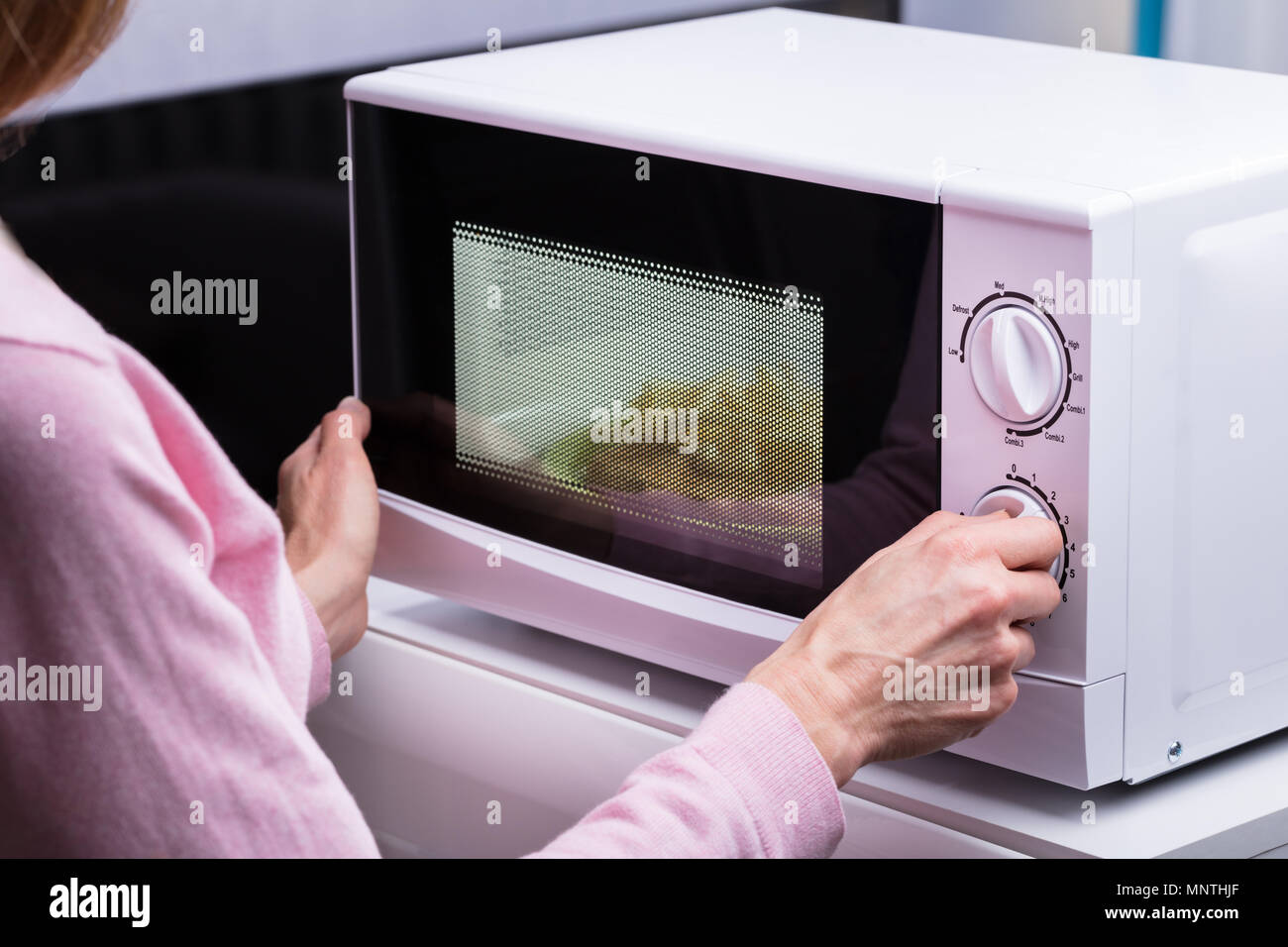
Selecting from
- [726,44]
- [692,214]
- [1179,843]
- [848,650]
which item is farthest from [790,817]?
[726,44]

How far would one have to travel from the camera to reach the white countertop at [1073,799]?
26.5 inches

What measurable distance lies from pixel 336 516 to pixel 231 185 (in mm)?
353

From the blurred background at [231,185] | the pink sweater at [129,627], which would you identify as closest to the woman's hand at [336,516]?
the blurred background at [231,185]

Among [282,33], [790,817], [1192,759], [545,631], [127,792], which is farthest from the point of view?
[282,33]

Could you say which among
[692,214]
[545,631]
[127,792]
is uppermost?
[692,214]

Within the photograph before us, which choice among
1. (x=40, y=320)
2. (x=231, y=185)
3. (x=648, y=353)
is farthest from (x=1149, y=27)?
(x=40, y=320)

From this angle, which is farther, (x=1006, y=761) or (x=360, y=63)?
(x=360, y=63)

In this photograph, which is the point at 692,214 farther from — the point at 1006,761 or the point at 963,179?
the point at 1006,761

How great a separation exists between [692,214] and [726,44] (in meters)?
0.26

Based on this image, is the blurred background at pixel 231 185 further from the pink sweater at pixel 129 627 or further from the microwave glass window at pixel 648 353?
the pink sweater at pixel 129 627

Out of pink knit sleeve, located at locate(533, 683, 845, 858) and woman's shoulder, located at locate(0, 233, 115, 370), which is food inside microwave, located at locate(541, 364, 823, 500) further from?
woman's shoulder, located at locate(0, 233, 115, 370)

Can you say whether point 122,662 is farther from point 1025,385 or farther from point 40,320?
point 1025,385

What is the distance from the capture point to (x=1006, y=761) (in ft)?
2.27

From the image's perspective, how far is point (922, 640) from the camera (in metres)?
0.64
